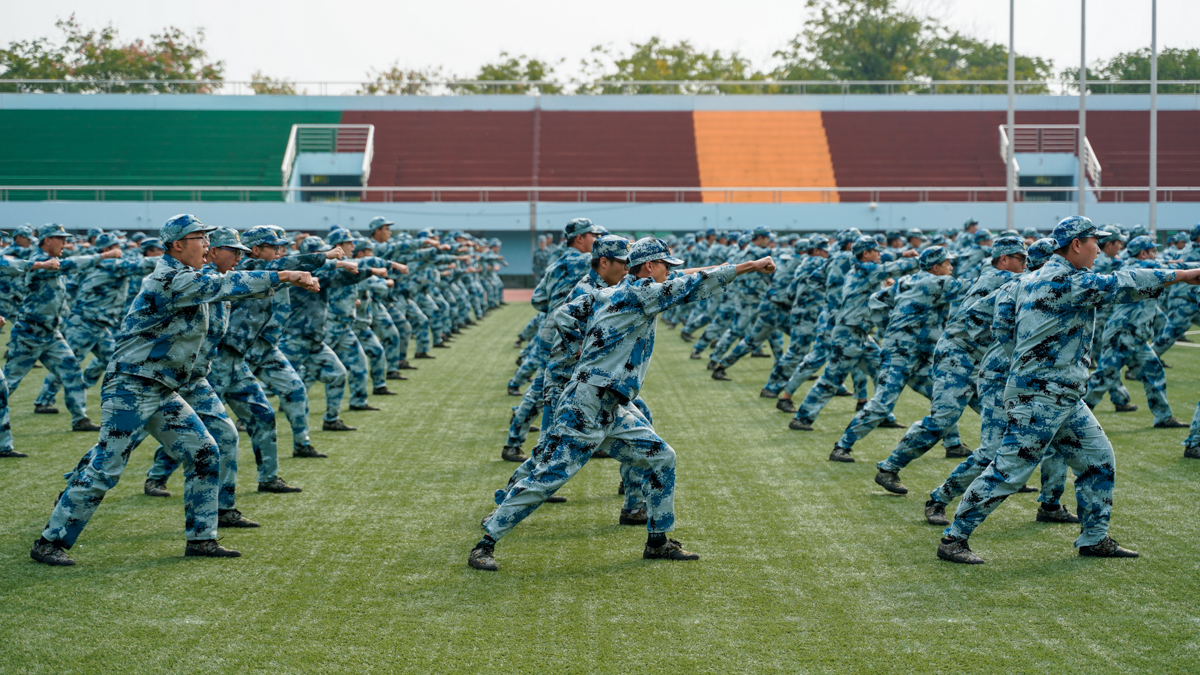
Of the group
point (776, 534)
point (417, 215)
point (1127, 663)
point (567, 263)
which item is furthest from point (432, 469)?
point (417, 215)

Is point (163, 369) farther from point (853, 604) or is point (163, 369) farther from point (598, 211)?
point (598, 211)

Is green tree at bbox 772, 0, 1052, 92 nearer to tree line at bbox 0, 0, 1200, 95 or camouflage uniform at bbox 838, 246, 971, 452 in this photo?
tree line at bbox 0, 0, 1200, 95

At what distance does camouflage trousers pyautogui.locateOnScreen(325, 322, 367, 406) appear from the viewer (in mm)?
13586

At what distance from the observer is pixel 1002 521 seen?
26.5 ft

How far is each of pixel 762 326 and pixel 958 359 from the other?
25.5ft

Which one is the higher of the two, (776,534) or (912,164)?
(912,164)

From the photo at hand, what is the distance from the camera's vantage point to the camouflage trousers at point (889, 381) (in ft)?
32.4

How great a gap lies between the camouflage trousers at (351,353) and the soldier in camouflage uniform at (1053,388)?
8.53m

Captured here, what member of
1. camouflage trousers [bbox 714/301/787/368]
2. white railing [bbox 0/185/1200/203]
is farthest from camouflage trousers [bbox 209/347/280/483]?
white railing [bbox 0/185/1200/203]

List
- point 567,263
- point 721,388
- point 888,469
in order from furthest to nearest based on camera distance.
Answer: point 721,388, point 567,263, point 888,469

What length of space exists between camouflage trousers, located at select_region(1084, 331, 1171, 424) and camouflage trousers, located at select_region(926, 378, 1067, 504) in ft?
15.8

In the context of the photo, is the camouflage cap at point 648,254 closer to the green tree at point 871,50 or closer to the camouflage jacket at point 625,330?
the camouflage jacket at point 625,330

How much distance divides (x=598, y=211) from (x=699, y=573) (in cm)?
3546

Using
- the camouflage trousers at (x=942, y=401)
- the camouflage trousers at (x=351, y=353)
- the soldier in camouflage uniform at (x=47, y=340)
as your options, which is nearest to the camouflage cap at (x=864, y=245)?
the camouflage trousers at (x=942, y=401)
